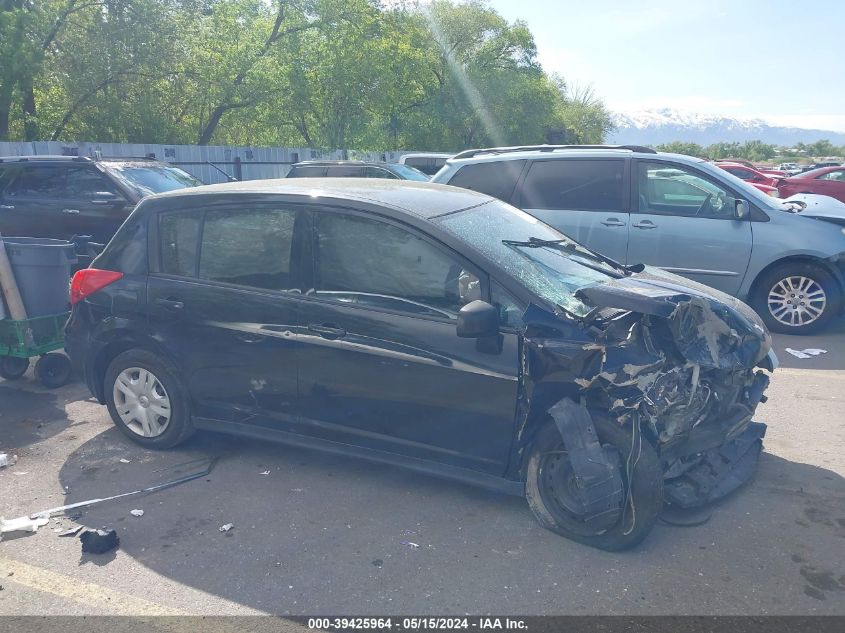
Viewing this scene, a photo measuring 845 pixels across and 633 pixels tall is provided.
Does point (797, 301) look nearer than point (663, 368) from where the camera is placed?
No

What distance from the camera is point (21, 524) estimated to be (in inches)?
157

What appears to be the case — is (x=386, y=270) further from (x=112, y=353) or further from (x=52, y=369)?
(x=52, y=369)

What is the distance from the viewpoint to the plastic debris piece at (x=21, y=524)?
12.9 ft

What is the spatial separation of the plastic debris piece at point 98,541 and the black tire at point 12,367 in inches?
132

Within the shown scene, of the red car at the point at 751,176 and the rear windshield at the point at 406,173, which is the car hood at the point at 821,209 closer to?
the rear windshield at the point at 406,173

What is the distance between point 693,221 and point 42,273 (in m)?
6.33

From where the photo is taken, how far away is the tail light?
4.90m

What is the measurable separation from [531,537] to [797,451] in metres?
2.21

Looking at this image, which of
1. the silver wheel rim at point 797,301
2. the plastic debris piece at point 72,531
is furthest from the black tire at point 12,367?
the silver wheel rim at point 797,301

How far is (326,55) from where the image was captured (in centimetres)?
2484

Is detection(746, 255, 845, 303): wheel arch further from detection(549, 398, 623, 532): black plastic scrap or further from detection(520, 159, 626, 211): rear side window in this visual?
detection(549, 398, 623, 532): black plastic scrap

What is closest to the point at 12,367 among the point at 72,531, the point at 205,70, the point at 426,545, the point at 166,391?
the point at 166,391

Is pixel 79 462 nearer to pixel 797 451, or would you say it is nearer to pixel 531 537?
pixel 531 537

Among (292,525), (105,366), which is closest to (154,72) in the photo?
(105,366)
